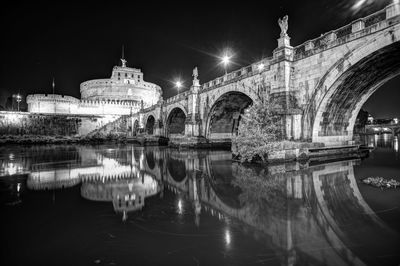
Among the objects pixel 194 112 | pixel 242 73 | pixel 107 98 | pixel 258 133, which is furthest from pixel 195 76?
pixel 107 98

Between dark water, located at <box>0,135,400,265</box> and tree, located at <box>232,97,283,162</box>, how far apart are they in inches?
148

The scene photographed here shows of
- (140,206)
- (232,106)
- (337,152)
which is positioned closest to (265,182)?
(140,206)

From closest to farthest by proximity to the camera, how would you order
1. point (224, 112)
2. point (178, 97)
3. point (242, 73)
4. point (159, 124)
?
point (242, 73) < point (224, 112) < point (178, 97) < point (159, 124)

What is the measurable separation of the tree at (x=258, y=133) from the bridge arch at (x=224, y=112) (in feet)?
27.9

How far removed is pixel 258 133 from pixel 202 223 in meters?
8.79

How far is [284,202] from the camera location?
5.78 metres

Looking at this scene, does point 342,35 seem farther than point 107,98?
No

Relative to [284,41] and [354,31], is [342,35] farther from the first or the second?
[284,41]

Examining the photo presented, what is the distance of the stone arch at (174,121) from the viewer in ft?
119

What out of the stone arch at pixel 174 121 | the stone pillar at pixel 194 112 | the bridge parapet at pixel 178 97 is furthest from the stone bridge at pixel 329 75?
the stone arch at pixel 174 121

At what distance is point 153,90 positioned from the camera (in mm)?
90812

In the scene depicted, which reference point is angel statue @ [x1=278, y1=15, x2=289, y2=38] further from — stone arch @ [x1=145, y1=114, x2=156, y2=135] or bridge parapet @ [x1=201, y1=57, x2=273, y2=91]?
stone arch @ [x1=145, y1=114, x2=156, y2=135]

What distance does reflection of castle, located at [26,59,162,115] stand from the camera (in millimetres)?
64938

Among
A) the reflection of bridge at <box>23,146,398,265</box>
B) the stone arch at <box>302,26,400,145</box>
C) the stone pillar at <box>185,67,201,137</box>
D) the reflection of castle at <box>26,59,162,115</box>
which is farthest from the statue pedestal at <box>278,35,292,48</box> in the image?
the reflection of castle at <box>26,59,162,115</box>
